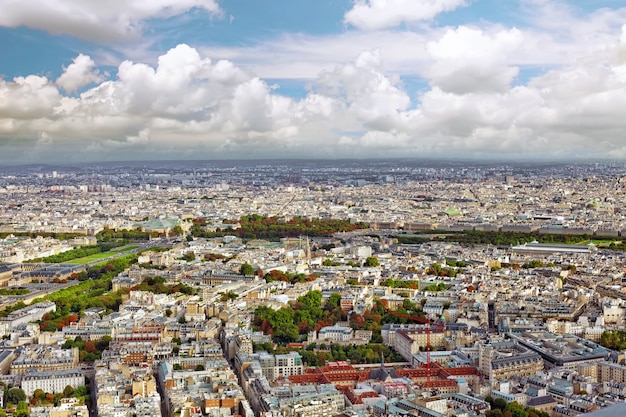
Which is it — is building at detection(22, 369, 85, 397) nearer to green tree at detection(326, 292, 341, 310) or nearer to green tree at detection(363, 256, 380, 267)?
green tree at detection(326, 292, 341, 310)

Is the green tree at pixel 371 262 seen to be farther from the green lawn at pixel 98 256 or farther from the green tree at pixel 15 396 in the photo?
the green tree at pixel 15 396

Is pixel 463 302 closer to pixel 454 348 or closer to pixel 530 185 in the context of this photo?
pixel 454 348

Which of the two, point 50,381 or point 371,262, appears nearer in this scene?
point 50,381

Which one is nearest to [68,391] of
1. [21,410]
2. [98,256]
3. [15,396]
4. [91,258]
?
[15,396]

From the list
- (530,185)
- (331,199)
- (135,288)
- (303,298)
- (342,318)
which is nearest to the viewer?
(342,318)

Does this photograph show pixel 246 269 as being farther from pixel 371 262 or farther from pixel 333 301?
pixel 333 301

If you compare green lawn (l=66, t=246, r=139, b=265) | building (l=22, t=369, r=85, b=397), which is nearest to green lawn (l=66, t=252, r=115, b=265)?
green lawn (l=66, t=246, r=139, b=265)

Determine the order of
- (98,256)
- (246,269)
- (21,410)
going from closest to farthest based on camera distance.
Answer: (21,410)
(246,269)
(98,256)

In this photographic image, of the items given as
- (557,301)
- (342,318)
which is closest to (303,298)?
(342,318)
